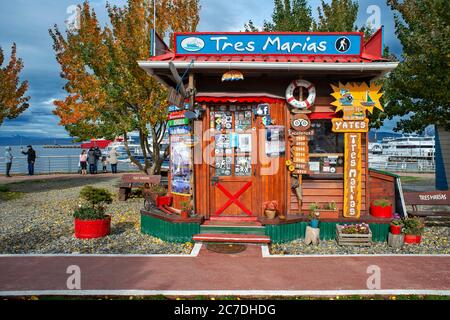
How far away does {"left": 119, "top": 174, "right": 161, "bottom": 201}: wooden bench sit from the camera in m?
13.0

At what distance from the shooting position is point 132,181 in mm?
13523

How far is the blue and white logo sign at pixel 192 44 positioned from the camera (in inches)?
352

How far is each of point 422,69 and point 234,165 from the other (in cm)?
755

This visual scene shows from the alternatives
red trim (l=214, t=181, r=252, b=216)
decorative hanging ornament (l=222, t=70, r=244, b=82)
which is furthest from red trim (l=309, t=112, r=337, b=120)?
red trim (l=214, t=181, r=252, b=216)

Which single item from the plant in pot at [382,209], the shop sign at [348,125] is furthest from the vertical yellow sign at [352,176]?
the plant in pot at [382,209]

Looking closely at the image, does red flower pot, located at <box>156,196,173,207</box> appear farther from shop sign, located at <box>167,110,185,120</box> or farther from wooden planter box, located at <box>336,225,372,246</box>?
wooden planter box, located at <box>336,225,372,246</box>

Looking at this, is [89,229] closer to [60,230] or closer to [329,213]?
[60,230]

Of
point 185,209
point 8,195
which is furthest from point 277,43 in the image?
point 8,195

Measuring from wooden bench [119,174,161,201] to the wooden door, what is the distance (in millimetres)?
4626

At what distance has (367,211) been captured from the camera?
9000mm

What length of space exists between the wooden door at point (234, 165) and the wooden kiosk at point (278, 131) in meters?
0.03

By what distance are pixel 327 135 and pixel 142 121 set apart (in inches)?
311

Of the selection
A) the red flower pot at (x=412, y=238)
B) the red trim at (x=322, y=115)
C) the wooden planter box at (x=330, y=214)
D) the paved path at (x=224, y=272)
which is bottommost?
the paved path at (x=224, y=272)

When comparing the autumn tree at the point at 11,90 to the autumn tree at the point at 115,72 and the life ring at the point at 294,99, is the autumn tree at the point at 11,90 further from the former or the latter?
the life ring at the point at 294,99
